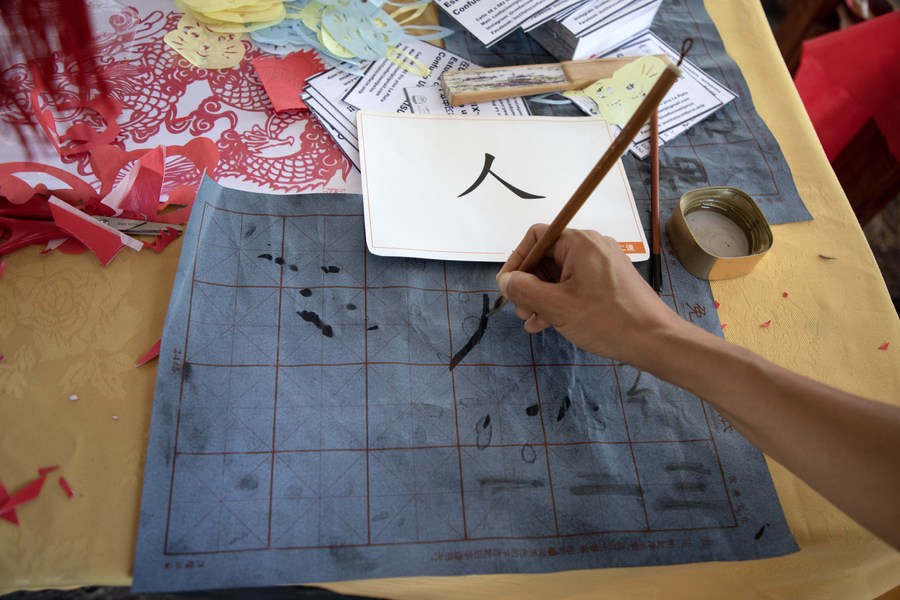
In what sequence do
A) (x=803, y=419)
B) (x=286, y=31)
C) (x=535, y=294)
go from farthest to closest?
(x=286, y=31) < (x=535, y=294) < (x=803, y=419)

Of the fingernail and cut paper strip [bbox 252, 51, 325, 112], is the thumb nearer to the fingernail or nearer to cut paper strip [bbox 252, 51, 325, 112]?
the fingernail

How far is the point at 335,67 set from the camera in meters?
0.92

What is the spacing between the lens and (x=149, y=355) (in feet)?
2.18

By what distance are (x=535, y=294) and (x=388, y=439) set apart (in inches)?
8.5

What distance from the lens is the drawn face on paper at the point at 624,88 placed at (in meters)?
0.91

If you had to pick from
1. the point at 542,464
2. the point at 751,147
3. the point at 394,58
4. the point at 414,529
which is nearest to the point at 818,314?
the point at 751,147

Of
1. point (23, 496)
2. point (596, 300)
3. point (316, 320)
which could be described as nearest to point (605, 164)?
point (596, 300)

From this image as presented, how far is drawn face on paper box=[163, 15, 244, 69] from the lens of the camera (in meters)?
0.90

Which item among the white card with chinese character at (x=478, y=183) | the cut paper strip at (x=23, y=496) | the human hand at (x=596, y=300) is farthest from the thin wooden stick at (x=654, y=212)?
the cut paper strip at (x=23, y=496)

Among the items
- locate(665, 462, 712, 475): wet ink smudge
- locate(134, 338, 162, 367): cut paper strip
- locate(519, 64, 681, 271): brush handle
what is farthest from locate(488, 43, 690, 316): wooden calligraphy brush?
locate(134, 338, 162, 367): cut paper strip

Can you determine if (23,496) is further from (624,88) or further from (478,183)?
(624,88)

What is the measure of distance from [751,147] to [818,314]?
286 mm

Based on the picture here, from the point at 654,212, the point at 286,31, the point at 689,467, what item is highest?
the point at 286,31

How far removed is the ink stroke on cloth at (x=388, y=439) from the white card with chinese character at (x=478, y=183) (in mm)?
35
